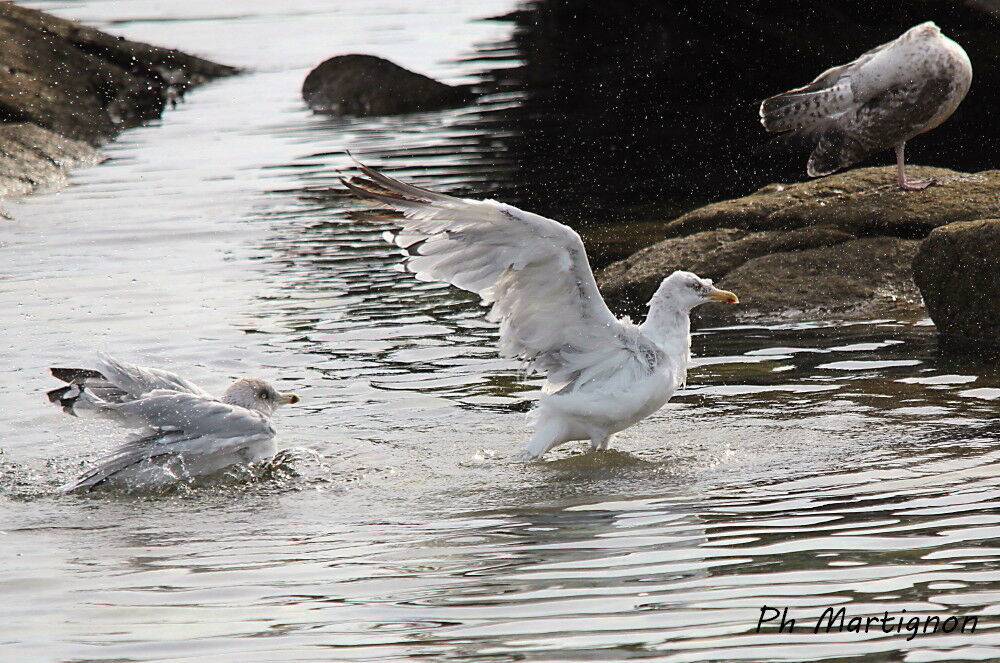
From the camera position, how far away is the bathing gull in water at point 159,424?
707cm

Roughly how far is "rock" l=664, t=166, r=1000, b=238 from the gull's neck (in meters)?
3.70

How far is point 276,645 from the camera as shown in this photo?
180 inches

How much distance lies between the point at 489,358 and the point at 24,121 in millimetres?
11136

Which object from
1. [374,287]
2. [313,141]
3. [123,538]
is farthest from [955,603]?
[313,141]

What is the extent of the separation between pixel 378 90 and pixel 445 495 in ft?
52.1

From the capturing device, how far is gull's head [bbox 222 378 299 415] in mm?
7648

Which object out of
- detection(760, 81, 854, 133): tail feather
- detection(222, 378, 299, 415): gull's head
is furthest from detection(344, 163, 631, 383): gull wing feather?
detection(760, 81, 854, 133): tail feather

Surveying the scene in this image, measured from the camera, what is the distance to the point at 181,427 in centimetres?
720

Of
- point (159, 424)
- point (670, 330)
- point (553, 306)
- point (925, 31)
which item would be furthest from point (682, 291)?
point (925, 31)

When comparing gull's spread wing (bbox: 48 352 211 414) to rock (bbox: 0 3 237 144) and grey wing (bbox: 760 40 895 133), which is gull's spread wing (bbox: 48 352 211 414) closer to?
grey wing (bbox: 760 40 895 133)

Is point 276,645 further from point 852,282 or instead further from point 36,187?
point 36,187

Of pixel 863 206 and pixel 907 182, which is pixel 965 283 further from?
pixel 907 182

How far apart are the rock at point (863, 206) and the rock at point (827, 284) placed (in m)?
0.22

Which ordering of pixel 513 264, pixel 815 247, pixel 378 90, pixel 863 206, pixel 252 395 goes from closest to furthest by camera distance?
pixel 513 264
pixel 252 395
pixel 815 247
pixel 863 206
pixel 378 90
